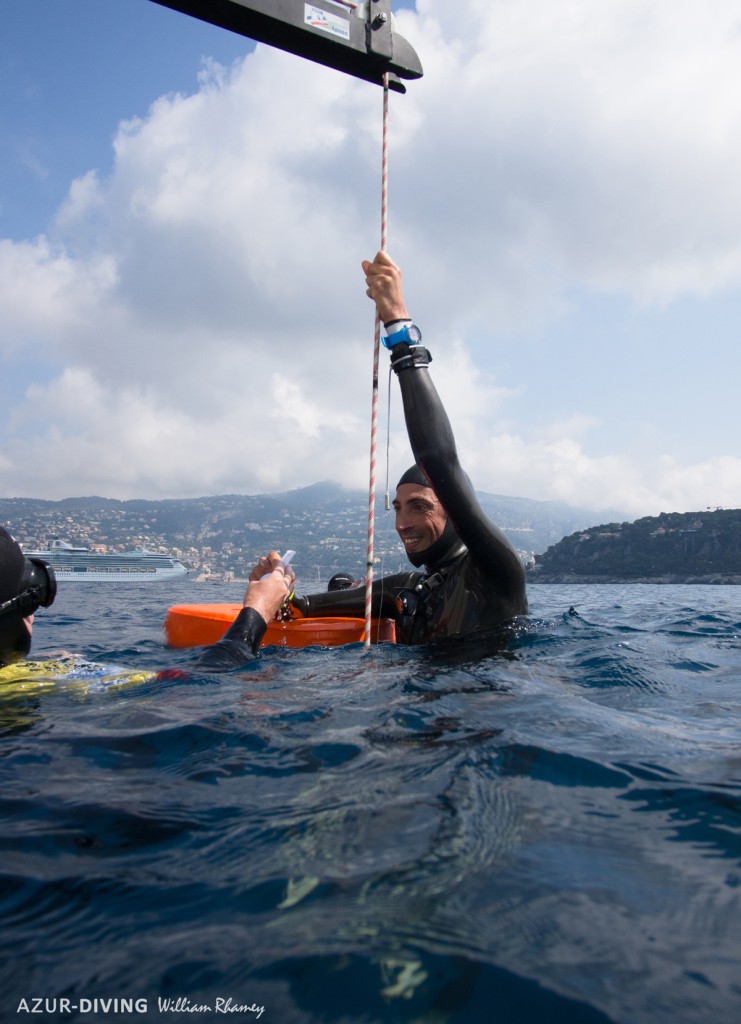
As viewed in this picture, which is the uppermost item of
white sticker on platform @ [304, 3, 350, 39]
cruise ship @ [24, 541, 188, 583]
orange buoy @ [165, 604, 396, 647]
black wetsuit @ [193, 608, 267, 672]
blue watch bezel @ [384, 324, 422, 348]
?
white sticker on platform @ [304, 3, 350, 39]

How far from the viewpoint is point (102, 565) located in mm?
81875

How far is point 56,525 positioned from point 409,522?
7620 inches

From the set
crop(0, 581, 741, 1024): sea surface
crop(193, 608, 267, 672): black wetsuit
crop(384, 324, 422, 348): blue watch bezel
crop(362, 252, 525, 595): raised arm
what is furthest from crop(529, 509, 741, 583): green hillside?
crop(0, 581, 741, 1024): sea surface

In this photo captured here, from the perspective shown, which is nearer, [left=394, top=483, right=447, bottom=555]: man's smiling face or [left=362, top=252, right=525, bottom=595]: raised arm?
[left=362, top=252, right=525, bottom=595]: raised arm

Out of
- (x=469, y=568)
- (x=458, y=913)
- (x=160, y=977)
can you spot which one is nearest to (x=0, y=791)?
(x=160, y=977)

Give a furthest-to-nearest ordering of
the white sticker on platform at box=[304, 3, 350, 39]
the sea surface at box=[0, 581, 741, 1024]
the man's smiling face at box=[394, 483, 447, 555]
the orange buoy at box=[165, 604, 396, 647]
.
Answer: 1. the orange buoy at box=[165, 604, 396, 647]
2. the white sticker on platform at box=[304, 3, 350, 39]
3. the man's smiling face at box=[394, 483, 447, 555]
4. the sea surface at box=[0, 581, 741, 1024]

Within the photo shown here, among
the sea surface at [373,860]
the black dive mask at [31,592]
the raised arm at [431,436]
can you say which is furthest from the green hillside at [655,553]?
the black dive mask at [31,592]

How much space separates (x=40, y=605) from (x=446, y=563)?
10.4ft

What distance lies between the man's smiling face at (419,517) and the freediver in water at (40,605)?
3.78 ft

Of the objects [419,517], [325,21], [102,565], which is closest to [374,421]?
[419,517]

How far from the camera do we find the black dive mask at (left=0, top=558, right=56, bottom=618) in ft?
11.2

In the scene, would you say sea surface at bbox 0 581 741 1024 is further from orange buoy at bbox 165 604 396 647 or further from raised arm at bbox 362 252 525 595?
orange buoy at bbox 165 604 396 647

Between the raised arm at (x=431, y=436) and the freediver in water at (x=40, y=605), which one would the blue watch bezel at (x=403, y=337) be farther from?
the freediver in water at (x=40, y=605)

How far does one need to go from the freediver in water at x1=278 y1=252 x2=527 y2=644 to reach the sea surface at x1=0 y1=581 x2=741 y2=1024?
4.16ft
